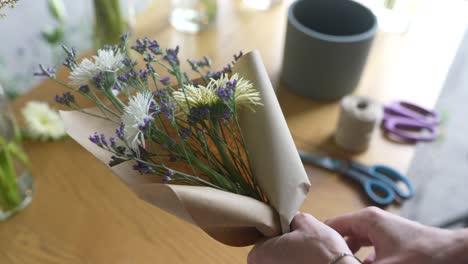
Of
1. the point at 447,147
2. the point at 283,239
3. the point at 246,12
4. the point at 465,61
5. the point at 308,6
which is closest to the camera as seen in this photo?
the point at 283,239

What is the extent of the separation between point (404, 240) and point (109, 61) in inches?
14.4

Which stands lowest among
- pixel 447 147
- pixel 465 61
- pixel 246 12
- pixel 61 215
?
pixel 447 147

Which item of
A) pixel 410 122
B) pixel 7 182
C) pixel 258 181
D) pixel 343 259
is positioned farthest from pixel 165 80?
pixel 410 122

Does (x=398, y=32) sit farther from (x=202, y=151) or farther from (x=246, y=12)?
(x=202, y=151)

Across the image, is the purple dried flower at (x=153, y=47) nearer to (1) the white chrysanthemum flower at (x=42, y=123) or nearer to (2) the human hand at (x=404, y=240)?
(2) the human hand at (x=404, y=240)

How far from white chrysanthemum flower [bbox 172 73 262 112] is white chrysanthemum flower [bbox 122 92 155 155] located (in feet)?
0.11

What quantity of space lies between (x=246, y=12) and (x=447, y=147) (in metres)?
1.00

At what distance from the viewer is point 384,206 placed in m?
0.72

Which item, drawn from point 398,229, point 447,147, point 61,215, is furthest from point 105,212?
point 447,147

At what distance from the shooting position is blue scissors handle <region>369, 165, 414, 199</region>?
28.5 inches

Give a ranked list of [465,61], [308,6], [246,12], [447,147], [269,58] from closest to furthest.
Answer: [308,6], [269,58], [246,12], [447,147], [465,61]

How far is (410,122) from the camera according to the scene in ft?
2.74

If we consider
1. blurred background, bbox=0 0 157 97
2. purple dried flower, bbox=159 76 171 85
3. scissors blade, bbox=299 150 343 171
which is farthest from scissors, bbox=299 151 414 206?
blurred background, bbox=0 0 157 97

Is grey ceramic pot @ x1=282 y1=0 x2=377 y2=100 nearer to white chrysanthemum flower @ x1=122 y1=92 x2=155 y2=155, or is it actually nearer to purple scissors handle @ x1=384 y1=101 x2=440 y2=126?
purple scissors handle @ x1=384 y1=101 x2=440 y2=126
